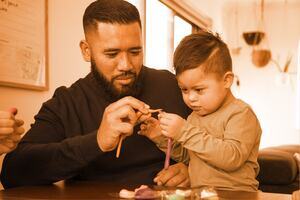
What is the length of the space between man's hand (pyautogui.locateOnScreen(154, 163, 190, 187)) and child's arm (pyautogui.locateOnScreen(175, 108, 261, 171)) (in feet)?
0.41

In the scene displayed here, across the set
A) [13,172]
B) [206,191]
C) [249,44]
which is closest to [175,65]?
[206,191]

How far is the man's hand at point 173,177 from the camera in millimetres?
1290

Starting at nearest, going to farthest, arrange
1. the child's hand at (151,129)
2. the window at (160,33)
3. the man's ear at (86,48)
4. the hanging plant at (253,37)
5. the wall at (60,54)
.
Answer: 1. the child's hand at (151,129)
2. the man's ear at (86,48)
3. the wall at (60,54)
4. the window at (160,33)
5. the hanging plant at (253,37)

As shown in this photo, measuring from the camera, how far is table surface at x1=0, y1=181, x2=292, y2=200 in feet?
3.29

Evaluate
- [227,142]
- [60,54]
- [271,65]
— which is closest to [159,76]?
[227,142]

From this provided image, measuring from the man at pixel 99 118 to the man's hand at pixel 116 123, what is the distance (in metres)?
0.05

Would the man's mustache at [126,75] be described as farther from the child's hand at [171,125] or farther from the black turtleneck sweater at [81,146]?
the child's hand at [171,125]

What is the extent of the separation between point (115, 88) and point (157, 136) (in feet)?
0.72

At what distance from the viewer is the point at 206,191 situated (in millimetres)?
964

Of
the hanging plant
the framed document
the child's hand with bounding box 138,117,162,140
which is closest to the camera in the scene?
the child's hand with bounding box 138,117,162,140

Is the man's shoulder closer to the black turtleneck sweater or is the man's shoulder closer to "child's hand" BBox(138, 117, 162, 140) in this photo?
the black turtleneck sweater

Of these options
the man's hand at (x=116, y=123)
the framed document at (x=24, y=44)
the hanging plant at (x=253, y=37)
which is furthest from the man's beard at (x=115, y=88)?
the hanging plant at (x=253, y=37)

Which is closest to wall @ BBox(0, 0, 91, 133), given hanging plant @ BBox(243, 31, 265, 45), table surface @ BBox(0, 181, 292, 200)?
table surface @ BBox(0, 181, 292, 200)

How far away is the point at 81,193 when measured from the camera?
106 centimetres
